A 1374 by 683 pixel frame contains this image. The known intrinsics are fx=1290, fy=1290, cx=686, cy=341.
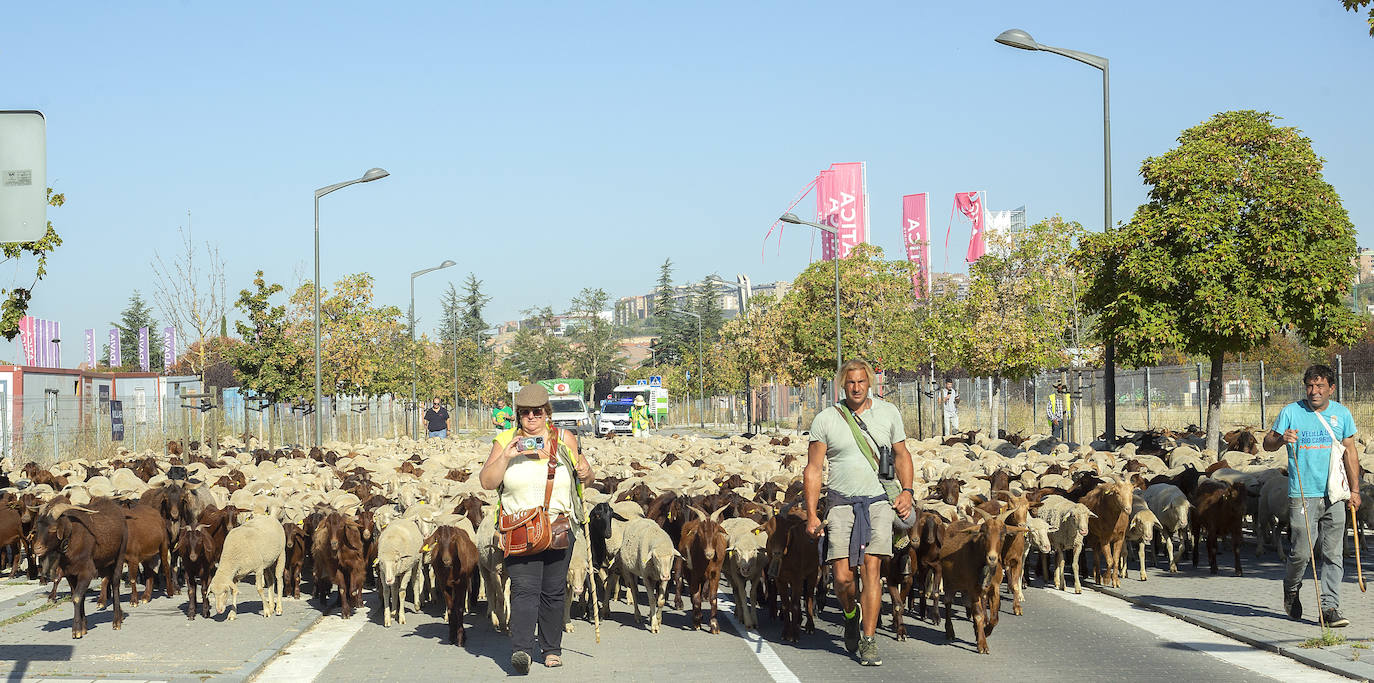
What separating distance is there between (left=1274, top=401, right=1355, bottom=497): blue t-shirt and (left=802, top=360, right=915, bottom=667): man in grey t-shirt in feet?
10.5

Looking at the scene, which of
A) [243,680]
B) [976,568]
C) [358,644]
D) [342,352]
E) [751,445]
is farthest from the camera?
[342,352]

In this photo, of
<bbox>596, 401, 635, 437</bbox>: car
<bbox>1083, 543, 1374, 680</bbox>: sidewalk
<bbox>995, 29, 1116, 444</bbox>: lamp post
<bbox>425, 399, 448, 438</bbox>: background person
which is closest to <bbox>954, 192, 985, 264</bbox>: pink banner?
<bbox>596, 401, 635, 437</bbox>: car

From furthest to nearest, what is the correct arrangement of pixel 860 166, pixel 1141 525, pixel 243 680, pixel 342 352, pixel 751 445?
1. pixel 860 166
2. pixel 342 352
3. pixel 751 445
4. pixel 1141 525
5. pixel 243 680

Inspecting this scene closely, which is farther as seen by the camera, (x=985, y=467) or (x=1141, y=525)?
(x=985, y=467)

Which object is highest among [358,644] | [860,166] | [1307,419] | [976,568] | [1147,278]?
[860,166]

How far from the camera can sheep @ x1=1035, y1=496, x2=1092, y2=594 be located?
12594 millimetres

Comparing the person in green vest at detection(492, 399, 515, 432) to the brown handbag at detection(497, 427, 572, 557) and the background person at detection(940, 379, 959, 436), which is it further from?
the background person at detection(940, 379, 959, 436)

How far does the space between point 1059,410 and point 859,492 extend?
28575 millimetres

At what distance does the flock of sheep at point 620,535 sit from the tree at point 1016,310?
589 inches

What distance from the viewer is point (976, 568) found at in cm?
950

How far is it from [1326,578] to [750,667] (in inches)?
175

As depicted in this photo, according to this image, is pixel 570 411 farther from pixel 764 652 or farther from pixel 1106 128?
pixel 764 652

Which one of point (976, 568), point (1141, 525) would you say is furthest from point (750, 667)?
point (1141, 525)

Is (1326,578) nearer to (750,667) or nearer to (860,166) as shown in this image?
(750,667)
